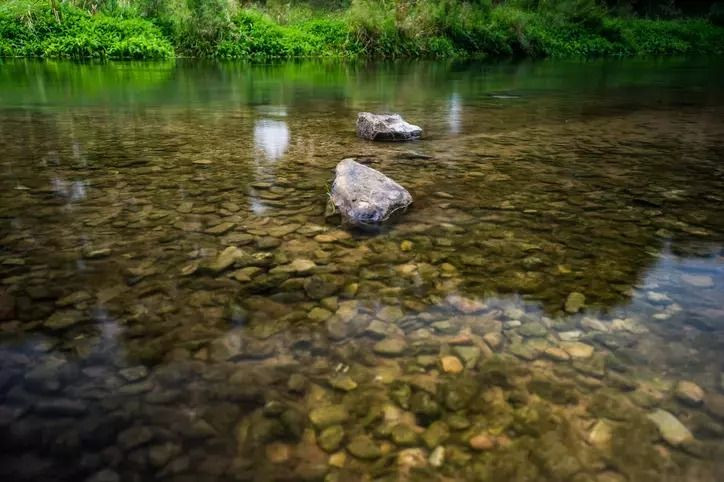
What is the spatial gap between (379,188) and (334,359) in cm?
212

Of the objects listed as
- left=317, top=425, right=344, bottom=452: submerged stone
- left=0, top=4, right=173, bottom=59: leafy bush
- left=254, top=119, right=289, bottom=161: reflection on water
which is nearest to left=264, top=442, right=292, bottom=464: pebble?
left=317, top=425, right=344, bottom=452: submerged stone

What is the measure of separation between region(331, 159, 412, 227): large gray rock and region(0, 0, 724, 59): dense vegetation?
22.5 m

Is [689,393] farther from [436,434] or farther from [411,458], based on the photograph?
[411,458]

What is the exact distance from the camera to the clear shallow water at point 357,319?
193 centimetres

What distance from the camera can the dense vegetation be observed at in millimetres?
22875

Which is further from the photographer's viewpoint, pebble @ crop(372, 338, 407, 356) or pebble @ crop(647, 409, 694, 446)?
pebble @ crop(372, 338, 407, 356)

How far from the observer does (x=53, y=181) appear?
196 inches

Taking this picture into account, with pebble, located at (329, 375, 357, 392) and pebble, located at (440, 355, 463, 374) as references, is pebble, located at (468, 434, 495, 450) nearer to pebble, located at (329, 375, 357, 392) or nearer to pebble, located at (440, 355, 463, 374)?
pebble, located at (440, 355, 463, 374)

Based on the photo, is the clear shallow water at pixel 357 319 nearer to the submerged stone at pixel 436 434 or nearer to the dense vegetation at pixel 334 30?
the submerged stone at pixel 436 434

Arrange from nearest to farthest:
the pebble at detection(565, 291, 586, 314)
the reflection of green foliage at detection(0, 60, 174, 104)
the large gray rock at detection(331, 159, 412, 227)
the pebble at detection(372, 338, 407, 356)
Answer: the pebble at detection(372, 338, 407, 356)
the pebble at detection(565, 291, 586, 314)
the large gray rock at detection(331, 159, 412, 227)
the reflection of green foliage at detection(0, 60, 174, 104)

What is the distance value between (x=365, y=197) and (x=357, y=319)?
5.26 ft

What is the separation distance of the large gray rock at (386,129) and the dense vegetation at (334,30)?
1979 centimetres

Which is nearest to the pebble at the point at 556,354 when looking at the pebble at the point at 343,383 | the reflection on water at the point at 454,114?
the pebble at the point at 343,383

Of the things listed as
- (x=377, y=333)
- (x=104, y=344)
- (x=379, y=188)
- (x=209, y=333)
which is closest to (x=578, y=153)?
(x=379, y=188)
